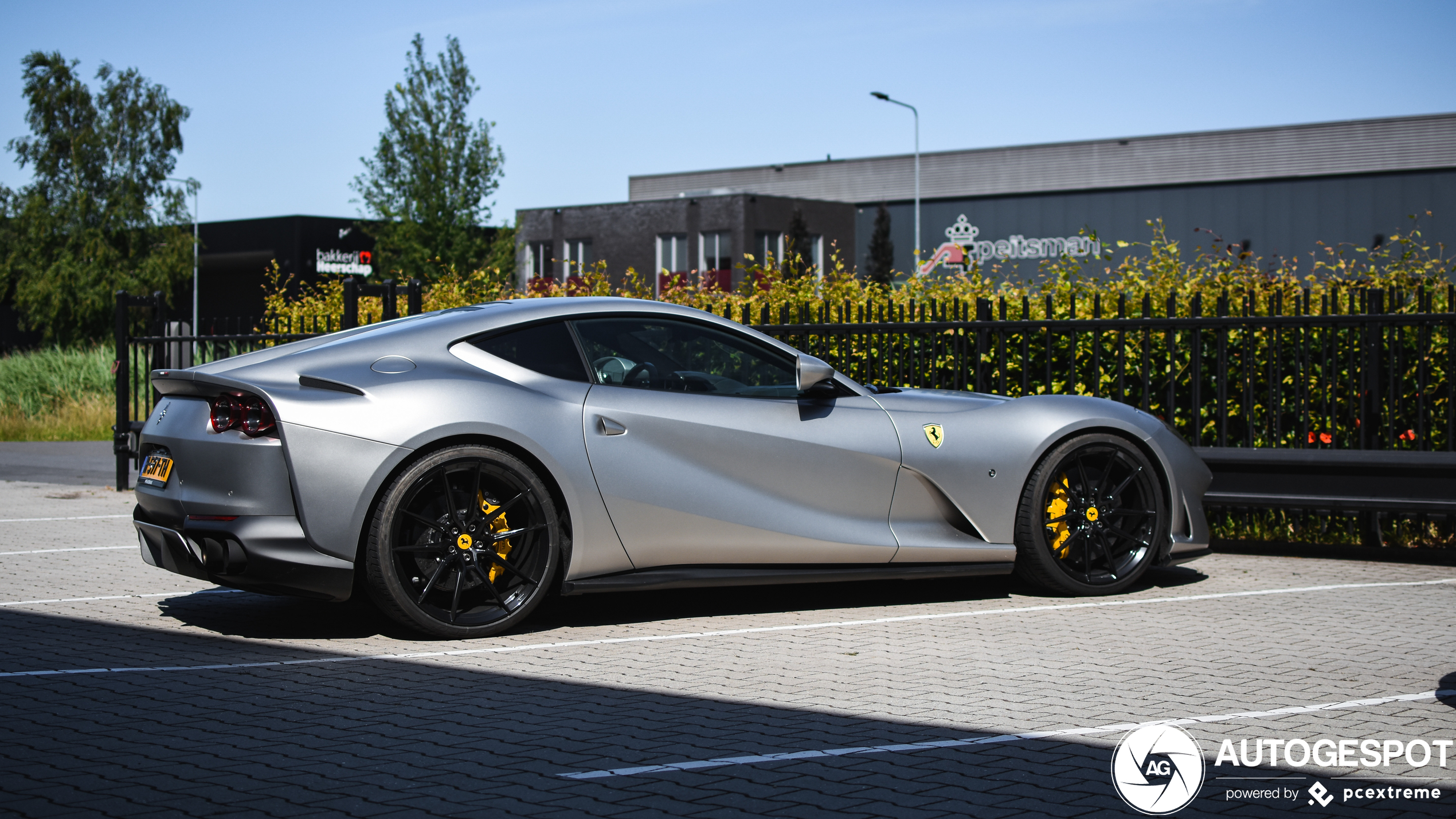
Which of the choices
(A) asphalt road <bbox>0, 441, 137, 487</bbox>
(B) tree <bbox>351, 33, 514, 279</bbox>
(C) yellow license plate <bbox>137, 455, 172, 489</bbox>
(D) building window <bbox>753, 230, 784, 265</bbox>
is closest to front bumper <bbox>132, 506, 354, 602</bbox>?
(C) yellow license plate <bbox>137, 455, 172, 489</bbox>

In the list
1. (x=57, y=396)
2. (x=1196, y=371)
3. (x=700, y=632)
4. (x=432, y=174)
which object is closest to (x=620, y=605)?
(x=700, y=632)

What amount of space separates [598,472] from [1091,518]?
265 cm

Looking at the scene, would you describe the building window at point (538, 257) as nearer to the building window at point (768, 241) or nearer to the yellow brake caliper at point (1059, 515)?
the building window at point (768, 241)

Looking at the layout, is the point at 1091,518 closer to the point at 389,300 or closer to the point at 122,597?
the point at 122,597

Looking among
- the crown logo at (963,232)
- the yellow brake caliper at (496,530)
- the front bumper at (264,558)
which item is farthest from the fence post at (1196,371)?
the crown logo at (963,232)

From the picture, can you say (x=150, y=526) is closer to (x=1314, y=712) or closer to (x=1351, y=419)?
(x=1314, y=712)

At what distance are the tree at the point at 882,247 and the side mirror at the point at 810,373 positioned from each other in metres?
58.5

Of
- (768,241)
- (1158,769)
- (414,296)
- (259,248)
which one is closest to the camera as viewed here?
(1158,769)

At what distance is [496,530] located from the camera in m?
5.60

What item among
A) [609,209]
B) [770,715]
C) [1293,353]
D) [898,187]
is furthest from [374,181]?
[770,715]

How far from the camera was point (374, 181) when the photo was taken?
4747cm

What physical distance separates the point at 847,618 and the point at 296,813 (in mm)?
3401

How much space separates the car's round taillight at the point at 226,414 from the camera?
539 cm

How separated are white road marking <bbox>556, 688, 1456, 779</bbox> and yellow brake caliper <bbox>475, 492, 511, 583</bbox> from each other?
6.51 ft
